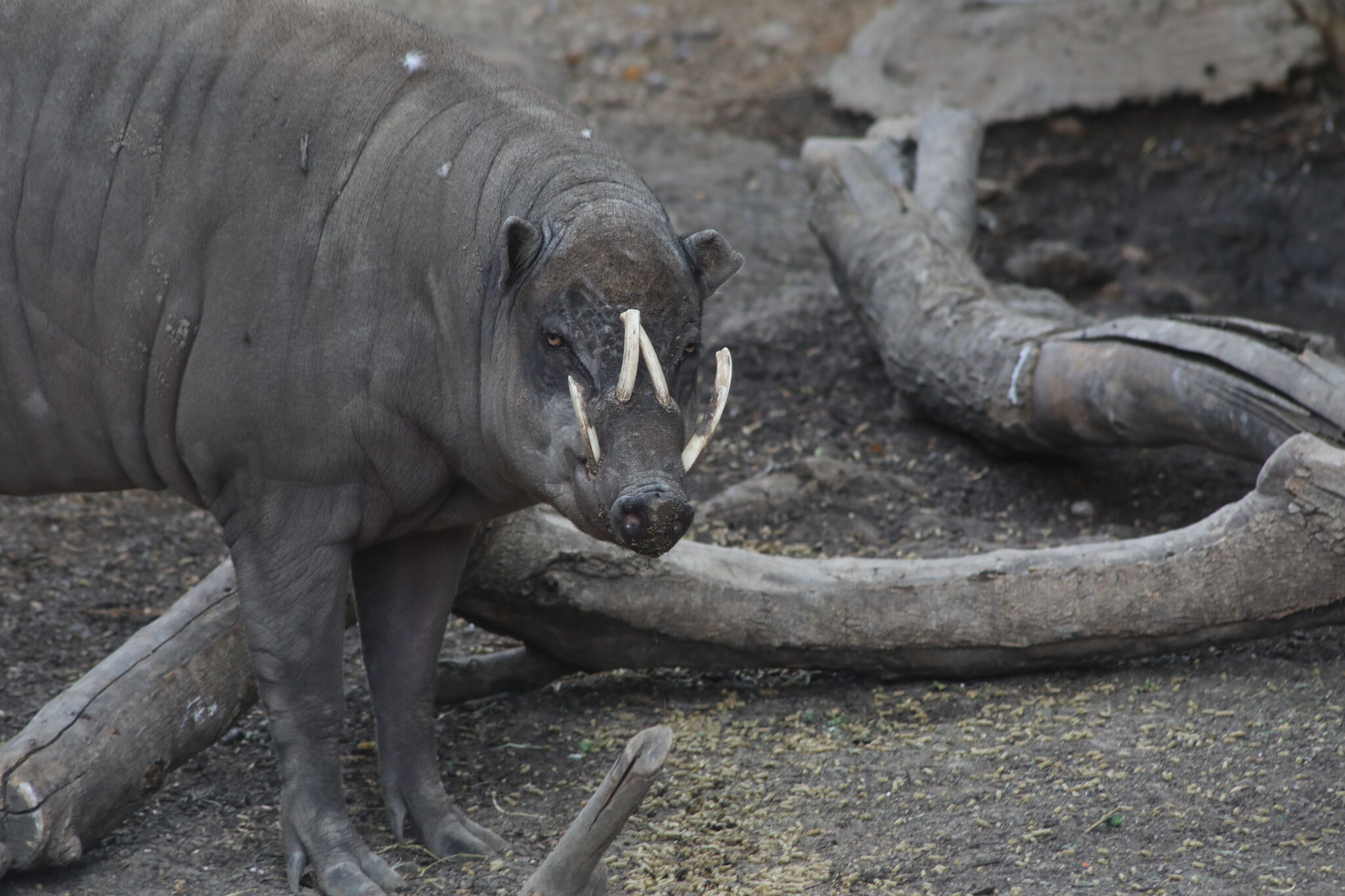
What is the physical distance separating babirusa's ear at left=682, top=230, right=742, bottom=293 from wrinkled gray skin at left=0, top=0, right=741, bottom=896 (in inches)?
0.5

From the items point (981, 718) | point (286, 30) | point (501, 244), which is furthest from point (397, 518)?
point (981, 718)

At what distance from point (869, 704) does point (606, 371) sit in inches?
70.8

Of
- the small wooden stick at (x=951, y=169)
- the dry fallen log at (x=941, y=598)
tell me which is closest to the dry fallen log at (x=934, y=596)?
the dry fallen log at (x=941, y=598)

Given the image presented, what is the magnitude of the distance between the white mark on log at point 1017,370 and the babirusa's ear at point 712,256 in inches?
106

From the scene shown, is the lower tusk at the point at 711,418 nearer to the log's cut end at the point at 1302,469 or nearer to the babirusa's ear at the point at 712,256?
the babirusa's ear at the point at 712,256

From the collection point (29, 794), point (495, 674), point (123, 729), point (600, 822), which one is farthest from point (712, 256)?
point (29, 794)

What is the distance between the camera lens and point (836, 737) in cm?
447

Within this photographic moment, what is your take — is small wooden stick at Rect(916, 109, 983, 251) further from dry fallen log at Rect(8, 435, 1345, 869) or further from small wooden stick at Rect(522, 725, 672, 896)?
small wooden stick at Rect(522, 725, 672, 896)

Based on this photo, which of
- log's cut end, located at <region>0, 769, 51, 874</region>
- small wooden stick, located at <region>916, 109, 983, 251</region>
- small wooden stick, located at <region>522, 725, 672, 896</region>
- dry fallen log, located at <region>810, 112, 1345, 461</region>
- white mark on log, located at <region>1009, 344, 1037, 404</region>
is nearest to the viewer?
small wooden stick, located at <region>522, 725, 672, 896</region>

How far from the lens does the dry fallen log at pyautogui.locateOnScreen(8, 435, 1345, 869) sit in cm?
457

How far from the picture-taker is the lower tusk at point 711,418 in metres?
3.40

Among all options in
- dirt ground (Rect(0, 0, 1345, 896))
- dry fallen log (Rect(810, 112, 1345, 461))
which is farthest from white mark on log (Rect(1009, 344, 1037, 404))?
dirt ground (Rect(0, 0, 1345, 896))

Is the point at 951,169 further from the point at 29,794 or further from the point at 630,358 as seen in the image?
the point at 29,794

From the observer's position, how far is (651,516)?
126 inches
